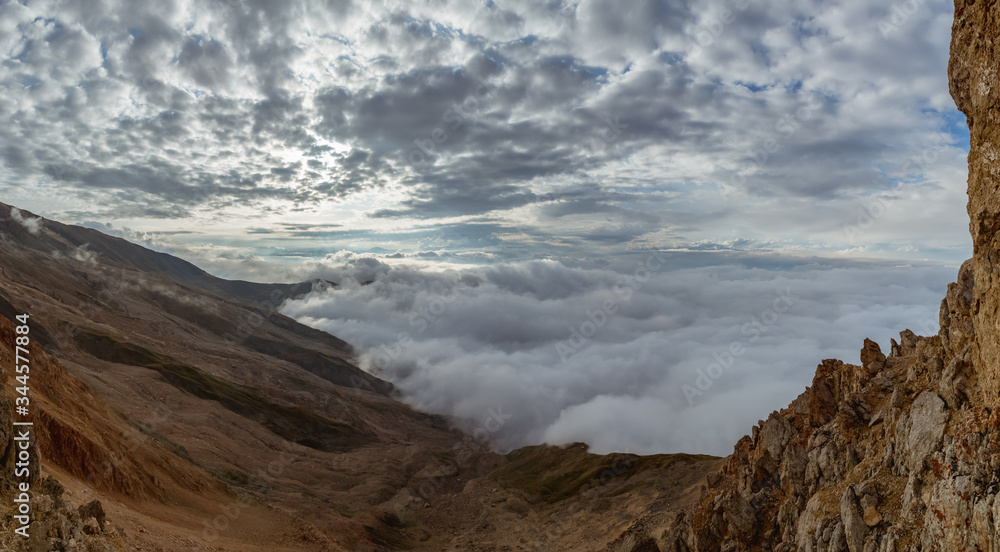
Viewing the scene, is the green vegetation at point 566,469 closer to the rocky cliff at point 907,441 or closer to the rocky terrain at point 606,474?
the rocky terrain at point 606,474

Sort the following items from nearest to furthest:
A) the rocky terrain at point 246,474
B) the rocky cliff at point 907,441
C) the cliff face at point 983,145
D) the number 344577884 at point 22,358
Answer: the cliff face at point 983,145 → the rocky cliff at point 907,441 → the number 344577884 at point 22,358 → the rocky terrain at point 246,474

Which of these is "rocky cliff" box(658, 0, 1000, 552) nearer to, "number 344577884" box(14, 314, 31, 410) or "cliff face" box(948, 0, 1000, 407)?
"cliff face" box(948, 0, 1000, 407)

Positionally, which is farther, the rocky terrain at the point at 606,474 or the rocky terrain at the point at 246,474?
the rocky terrain at the point at 246,474

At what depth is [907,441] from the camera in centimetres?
2420

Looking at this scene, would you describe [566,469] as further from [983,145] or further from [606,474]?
[983,145]

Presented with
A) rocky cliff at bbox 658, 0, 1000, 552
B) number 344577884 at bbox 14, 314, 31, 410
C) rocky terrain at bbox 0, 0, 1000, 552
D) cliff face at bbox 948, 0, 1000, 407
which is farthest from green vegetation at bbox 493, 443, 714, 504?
cliff face at bbox 948, 0, 1000, 407

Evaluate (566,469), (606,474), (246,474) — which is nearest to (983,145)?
(246,474)

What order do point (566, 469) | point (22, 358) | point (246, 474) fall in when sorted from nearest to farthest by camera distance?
1. point (22, 358)
2. point (246, 474)
3. point (566, 469)

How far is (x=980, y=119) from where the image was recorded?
15812 millimetres

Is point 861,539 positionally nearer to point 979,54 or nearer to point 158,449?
point 979,54

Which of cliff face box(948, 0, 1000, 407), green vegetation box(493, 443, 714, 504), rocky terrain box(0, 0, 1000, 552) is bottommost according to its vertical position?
green vegetation box(493, 443, 714, 504)

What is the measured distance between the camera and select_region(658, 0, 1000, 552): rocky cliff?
1597cm

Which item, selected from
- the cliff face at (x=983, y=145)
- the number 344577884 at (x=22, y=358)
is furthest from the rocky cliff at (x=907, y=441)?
the number 344577884 at (x=22, y=358)

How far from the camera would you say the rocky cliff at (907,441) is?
16.0m
